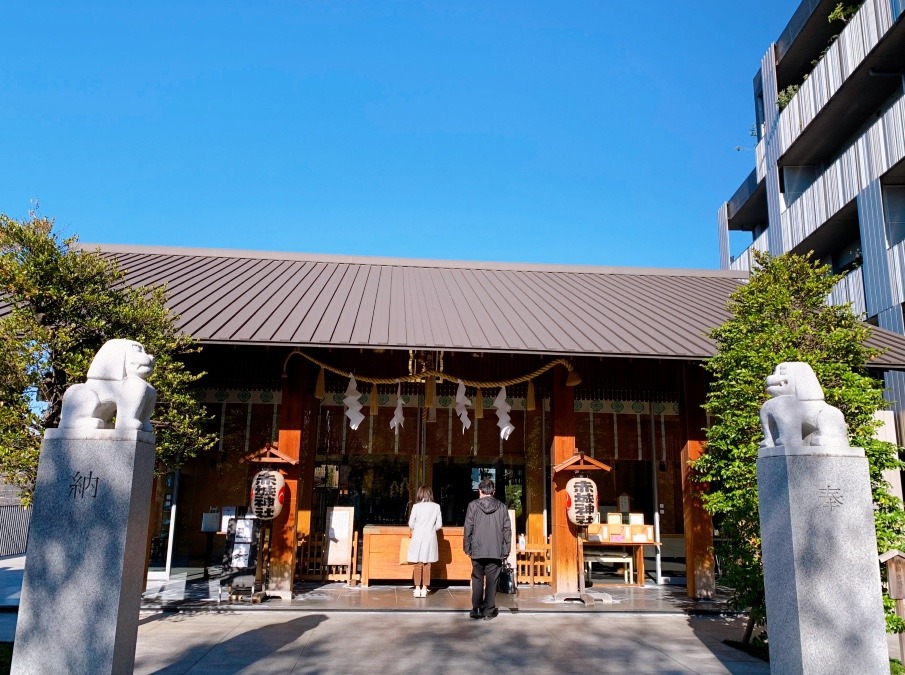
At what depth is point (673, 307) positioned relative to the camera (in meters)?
12.4

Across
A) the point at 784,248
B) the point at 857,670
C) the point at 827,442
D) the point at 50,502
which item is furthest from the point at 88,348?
the point at 784,248

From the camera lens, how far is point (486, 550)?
8742 millimetres

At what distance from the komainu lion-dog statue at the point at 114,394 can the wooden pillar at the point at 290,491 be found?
4.91 metres

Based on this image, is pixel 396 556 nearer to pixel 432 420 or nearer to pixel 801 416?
pixel 432 420

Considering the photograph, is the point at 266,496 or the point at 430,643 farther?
the point at 266,496

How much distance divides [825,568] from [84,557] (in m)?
5.42

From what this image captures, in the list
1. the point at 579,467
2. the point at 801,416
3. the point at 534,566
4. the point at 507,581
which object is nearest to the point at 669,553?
the point at 534,566

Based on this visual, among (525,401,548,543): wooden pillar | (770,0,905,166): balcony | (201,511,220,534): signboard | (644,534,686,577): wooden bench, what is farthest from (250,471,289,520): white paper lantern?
(770,0,905,166): balcony

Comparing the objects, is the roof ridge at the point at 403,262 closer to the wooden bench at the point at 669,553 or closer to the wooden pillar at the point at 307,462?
the wooden pillar at the point at 307,462

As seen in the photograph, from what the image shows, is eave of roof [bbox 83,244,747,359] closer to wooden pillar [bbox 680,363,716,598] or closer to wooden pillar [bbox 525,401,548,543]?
wooden pillar [bbox 680,363,716,598]

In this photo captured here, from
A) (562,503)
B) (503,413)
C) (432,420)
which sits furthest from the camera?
(432,420)

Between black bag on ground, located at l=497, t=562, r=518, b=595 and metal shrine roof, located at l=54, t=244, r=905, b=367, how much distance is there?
12.2 ft

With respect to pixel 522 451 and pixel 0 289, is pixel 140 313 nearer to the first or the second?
pixel 0 289

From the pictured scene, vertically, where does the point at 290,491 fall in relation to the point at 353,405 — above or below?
below
